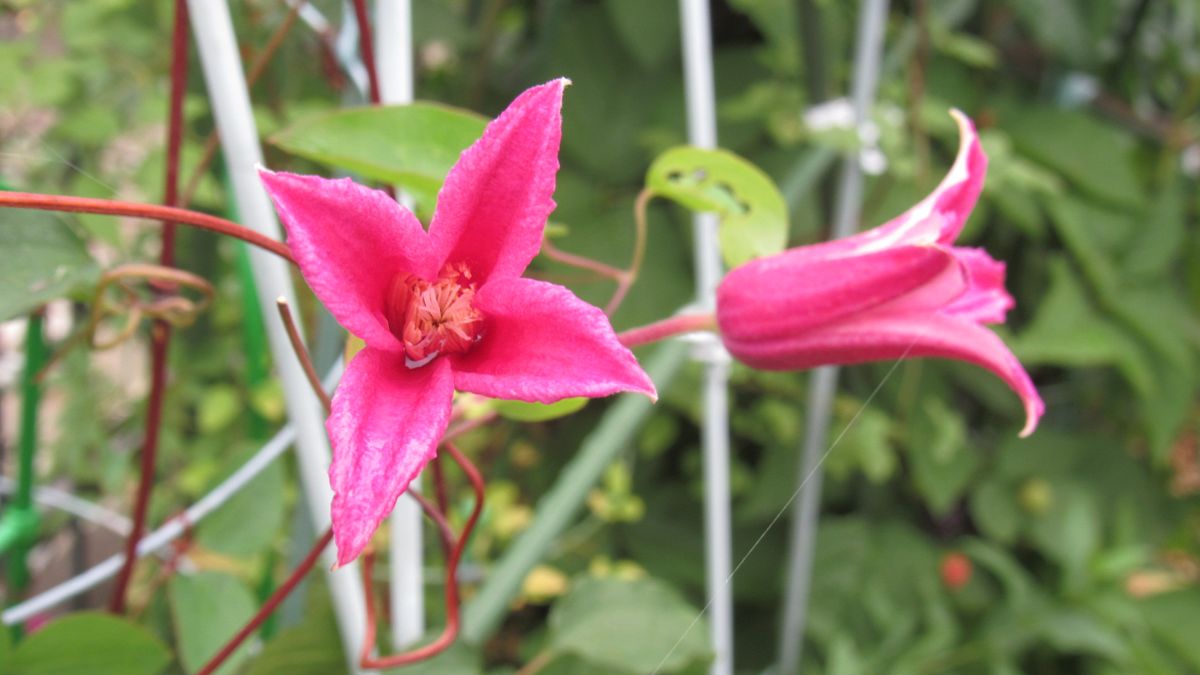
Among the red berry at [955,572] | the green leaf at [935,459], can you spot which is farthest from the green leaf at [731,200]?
the red berry at [955,572]

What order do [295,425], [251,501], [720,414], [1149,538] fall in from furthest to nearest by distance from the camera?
[1149,538]
[720,414]
[251,501]
[295,425]

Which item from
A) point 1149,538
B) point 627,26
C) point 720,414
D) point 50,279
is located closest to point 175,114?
point 50,279

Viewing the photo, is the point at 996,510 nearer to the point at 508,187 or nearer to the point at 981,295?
the point at 981,295

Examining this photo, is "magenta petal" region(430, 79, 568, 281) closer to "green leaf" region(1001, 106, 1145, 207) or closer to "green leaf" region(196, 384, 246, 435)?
"green leaf" region(196, 384, 246, 435)

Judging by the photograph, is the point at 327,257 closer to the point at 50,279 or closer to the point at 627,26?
the point at 50,279

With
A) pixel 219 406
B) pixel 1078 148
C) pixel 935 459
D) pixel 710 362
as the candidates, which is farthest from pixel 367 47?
pixel 1078 148

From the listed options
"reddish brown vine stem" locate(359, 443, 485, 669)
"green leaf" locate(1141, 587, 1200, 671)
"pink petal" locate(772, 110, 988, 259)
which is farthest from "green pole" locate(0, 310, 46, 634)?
"green leaf" locate(1141, 587, 1200, 671)
